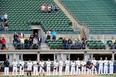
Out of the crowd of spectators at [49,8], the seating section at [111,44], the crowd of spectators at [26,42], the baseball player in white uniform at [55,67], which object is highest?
the crowd of spectators at [49,8]

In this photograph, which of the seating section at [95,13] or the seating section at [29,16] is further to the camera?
the seating section at [95,13]

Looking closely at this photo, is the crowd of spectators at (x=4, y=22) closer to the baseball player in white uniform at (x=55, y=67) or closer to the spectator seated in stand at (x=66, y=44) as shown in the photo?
the spectator seated in stand at (x=66, y=44)

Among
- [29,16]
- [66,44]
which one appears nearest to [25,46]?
[66,44]

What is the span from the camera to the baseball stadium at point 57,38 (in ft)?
119

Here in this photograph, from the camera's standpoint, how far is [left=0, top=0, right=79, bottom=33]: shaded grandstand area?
143 ft

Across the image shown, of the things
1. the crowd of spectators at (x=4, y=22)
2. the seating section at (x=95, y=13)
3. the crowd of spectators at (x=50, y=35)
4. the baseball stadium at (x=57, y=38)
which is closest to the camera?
the baseball stadium at (x=57, y=38)

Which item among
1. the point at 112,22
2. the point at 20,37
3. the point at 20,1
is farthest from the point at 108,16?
the point at 20,37

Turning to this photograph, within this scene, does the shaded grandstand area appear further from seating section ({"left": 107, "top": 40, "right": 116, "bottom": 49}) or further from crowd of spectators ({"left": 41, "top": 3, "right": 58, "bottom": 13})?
seating section ({"left": 107, "top": 40, "right": 116, "bottom": 49})

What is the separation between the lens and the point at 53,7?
45.6m

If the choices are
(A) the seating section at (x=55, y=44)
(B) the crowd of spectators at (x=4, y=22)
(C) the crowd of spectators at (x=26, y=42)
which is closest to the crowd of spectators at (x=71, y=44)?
(A) the seating section at (x=55, y=44)

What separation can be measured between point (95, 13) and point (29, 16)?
665cm

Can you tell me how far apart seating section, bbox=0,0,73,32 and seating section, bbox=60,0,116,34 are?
193 centimetres

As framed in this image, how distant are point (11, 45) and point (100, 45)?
22.6 ft

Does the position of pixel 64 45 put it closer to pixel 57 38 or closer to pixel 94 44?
pixel 94 44
